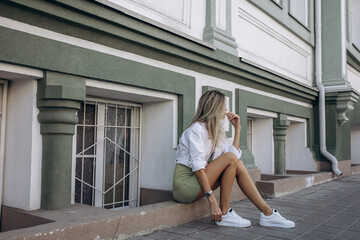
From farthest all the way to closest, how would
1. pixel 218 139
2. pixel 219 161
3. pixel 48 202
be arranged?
pixel 218 139, pixel 219 161, pixel 48 202

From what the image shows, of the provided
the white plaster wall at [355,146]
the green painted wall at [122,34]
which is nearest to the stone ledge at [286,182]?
the green painted wall at [122,34]

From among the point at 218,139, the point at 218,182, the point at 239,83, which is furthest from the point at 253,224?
the point at 239,83

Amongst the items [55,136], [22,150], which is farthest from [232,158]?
[22,150]

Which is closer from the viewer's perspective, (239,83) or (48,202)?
(48,202)

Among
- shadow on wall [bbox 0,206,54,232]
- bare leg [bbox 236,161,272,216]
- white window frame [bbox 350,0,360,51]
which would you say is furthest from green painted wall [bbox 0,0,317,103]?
white window frame [bbox 350,0,360,51]

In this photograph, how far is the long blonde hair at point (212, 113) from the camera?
3.63 m

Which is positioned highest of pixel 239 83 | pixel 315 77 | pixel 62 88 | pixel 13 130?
pixel 315 77

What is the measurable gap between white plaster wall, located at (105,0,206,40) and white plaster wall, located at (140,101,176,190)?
1.05 metres

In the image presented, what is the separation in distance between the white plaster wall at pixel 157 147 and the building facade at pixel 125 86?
1 cm

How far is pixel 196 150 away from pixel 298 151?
5.64 meters

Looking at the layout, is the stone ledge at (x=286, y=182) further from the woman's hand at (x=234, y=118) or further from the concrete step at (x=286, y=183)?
the woman's hand at (x=234, y=118)

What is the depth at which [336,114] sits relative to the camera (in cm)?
852

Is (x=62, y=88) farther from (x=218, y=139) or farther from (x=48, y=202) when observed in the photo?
(x=218, y=139)

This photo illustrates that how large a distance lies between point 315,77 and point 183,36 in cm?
554
